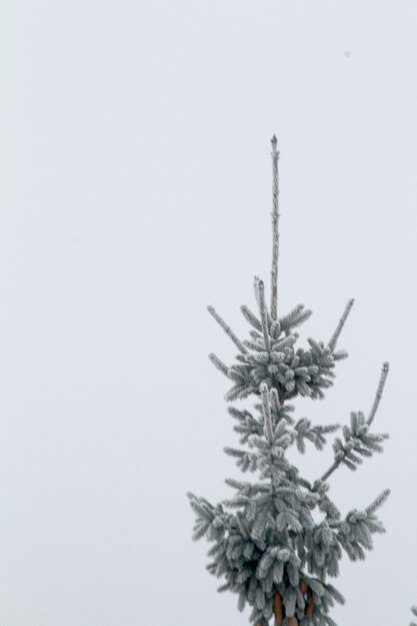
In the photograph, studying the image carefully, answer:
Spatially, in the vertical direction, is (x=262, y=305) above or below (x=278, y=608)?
above

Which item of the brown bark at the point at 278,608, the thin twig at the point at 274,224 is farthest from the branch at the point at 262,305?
the brown bark at the point at 278,608

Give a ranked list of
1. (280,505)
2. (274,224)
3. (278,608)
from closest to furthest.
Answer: (280,505) < (278,608) < (274,224)

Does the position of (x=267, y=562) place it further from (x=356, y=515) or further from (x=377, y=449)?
(x=377, y=449)

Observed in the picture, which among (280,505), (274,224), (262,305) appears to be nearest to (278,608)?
(280,505)

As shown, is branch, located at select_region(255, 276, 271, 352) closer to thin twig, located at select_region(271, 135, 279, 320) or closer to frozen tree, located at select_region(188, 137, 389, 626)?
frozen tree, located at select_region(188, 137, 389, 626)

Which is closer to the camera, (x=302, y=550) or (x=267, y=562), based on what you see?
(x=267, y=562)

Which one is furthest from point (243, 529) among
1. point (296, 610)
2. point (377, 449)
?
point (377, 449)

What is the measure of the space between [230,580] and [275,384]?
5.20ft

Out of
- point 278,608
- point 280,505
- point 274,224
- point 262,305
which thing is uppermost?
point 274,224

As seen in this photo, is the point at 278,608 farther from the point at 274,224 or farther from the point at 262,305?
the point at 274,224

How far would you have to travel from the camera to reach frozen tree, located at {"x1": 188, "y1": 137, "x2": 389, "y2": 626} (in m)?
5.14

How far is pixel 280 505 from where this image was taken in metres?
5.11

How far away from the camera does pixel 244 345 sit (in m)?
5.69

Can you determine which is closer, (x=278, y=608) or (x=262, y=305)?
(x=262, y=305)
